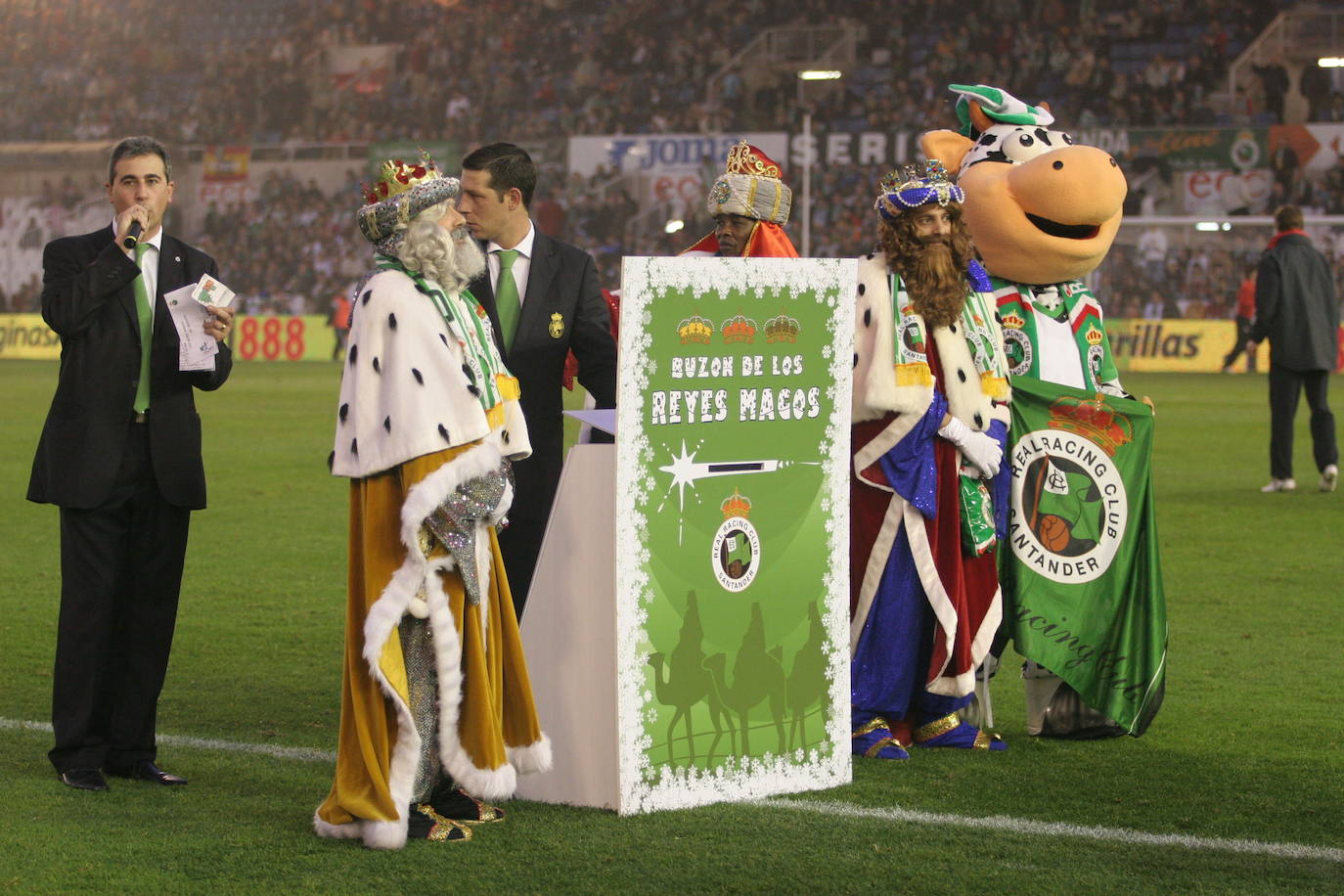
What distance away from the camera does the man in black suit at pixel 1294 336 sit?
12898mm

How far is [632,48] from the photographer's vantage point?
38.5 metres

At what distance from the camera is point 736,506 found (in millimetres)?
4914

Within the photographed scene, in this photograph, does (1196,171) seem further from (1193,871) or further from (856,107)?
(1193,871)

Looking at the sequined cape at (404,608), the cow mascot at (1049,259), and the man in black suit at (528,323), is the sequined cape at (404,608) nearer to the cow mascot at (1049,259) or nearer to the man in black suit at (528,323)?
the man in black suit at (528,323)

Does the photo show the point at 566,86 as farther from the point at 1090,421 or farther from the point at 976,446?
the point at 976,446

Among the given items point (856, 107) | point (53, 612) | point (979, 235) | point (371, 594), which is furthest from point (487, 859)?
point (856, 107)

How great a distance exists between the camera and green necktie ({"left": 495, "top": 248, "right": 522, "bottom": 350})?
544 cm

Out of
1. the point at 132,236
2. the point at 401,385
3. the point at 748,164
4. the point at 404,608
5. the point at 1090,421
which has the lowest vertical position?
the point at 404,608

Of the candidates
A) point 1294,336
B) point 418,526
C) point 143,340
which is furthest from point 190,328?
point 1294,336

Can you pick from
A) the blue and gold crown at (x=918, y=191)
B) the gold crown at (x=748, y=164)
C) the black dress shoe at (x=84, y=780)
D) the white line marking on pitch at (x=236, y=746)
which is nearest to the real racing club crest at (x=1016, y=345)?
the blue and gold crown at (x=918, y=191)

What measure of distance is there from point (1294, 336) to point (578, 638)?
31.3 feet

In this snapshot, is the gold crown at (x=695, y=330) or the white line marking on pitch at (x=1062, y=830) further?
the gold crown at (x=695, y=330)

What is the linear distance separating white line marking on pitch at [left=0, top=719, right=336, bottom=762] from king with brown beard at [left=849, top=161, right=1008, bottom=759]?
168cm

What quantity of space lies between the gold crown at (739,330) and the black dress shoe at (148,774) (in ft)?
6.61
